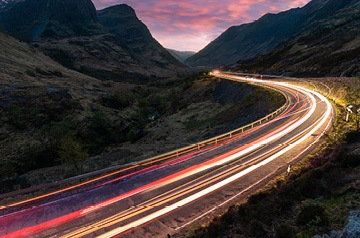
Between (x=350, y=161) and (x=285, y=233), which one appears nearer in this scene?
(x=285, y=233)

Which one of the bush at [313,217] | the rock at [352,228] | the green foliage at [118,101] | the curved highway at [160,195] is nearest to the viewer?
the rock at [352,228]

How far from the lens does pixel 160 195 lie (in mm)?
17344

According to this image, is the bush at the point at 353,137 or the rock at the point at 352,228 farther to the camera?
the bush at the point at 353,137

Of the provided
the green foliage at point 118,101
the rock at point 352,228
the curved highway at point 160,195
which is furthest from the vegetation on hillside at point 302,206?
the green foliage at point 118,101

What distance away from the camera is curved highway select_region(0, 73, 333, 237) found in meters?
14.3

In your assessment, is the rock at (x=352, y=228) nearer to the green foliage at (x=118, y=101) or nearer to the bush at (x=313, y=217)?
the bush at (x=313, y=217)

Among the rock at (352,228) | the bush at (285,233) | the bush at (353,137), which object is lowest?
the bush at (285,233)

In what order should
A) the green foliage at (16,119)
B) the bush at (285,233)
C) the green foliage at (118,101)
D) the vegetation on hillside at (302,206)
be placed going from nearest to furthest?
the bush at (285,233) < the vegetation on hillside at (302,206) < the green foliage at (16,119) < the green foliage at (118,101)

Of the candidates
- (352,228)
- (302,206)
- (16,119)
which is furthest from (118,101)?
(352,228)

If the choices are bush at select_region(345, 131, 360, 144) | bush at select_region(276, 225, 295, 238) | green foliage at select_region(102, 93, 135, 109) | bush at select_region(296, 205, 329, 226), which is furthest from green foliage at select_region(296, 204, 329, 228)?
green foliage at select_region(102, 93, 135, 109)

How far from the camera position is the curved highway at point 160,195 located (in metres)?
14.3

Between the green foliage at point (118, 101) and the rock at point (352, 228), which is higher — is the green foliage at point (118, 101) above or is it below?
below

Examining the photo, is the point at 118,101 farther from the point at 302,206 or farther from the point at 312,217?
the point at 312,217

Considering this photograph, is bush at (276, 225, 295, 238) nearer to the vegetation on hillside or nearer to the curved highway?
the vegetation on hillside
